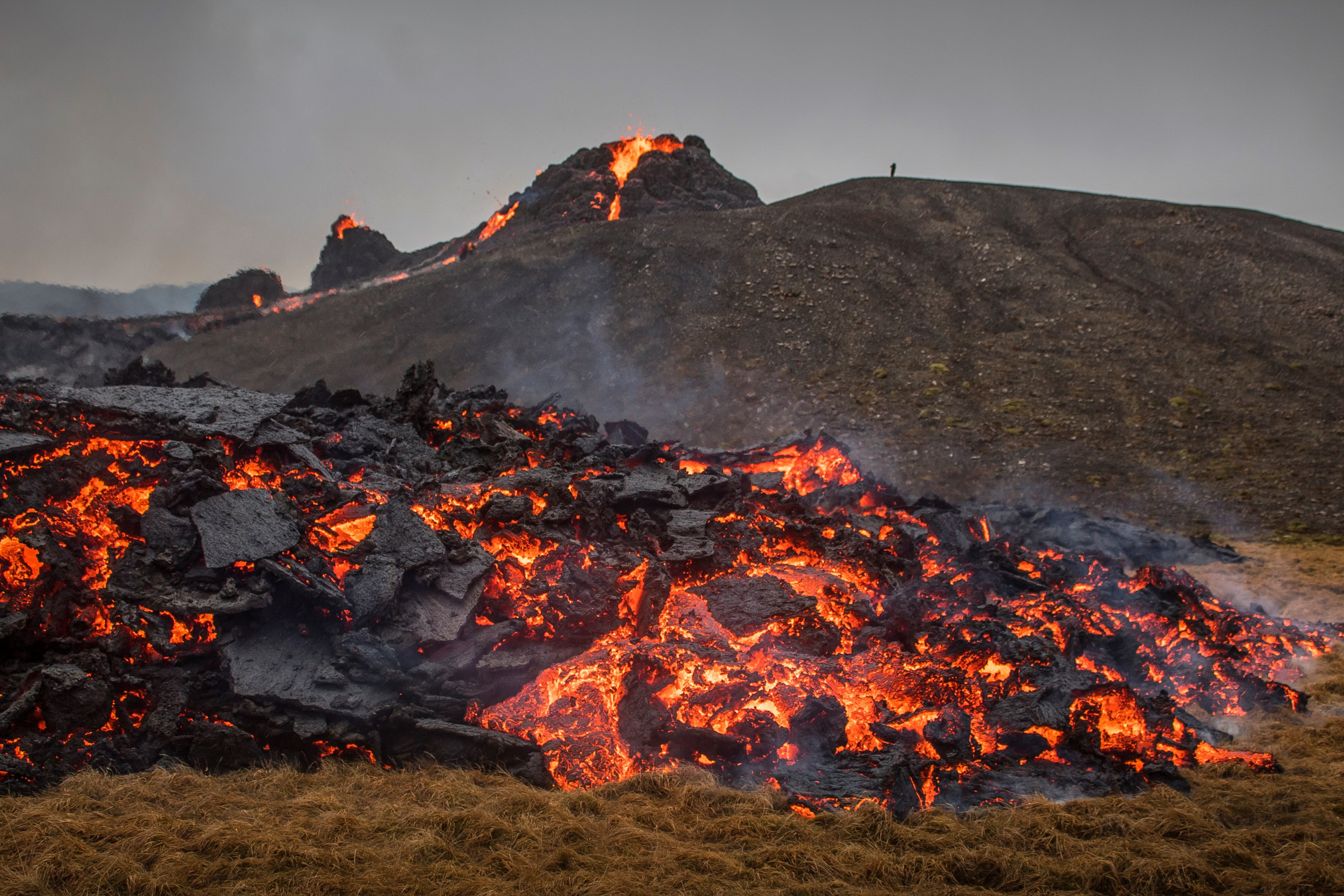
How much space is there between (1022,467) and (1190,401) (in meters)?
6.93

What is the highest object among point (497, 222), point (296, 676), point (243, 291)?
point (497, 222)

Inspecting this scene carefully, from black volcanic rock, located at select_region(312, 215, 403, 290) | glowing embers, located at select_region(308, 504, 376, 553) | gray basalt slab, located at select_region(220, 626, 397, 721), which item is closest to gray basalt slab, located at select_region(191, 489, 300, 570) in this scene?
glowing embers, located at select_region(308, 504, 376, 553)

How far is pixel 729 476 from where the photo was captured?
1085 cm

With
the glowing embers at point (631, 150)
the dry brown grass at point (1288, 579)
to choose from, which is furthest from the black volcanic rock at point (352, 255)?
the dry brown grass at point (1288, 579)

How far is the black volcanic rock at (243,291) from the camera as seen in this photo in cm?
5122

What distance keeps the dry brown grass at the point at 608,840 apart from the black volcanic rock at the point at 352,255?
62.8 metres

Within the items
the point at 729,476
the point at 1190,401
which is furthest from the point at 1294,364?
the point at 729,476

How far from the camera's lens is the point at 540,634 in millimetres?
7172

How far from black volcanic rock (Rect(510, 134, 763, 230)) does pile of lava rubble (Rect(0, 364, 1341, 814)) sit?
38.7 meters

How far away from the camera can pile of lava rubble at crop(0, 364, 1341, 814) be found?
19.4 feet

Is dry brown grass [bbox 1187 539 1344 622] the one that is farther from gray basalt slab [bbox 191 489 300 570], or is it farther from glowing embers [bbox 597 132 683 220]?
glowing embers [bbox 597 132 683 220]

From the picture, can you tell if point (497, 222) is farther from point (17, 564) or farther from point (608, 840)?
point (608, 840)

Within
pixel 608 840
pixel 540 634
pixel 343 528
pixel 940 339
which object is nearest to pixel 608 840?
pixel 608 840

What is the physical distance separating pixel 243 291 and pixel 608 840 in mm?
58244
